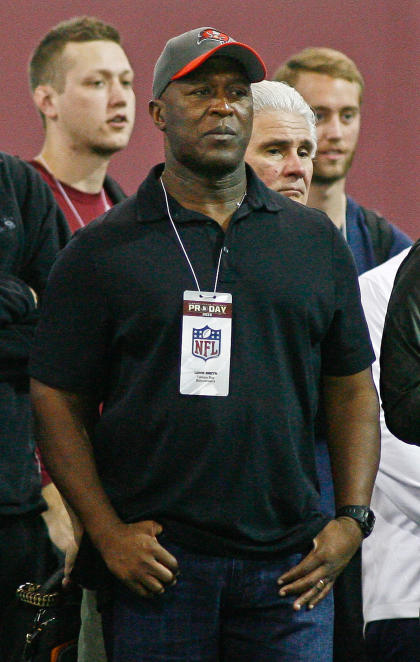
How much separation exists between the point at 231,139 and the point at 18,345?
0.80 m

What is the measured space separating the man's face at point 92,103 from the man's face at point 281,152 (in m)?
1.11

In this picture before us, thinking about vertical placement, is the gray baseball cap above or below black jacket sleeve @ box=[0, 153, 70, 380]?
above

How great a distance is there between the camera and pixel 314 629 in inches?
71.5

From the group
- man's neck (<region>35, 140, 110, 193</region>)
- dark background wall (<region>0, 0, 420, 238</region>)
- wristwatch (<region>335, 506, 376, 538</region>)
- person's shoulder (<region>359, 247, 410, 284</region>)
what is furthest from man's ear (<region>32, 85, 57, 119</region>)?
wristwatch (<region>335, 506, 376, 538</region>)

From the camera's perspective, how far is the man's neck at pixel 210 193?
1.92 meters

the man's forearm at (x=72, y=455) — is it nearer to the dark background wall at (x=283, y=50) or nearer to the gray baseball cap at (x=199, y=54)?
the gray baseball cap at (x=199, y=54)

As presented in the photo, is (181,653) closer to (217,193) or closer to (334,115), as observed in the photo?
(217,193)

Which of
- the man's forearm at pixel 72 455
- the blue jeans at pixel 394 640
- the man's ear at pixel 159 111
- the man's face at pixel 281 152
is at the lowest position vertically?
the blue jeans at pixel 394 640

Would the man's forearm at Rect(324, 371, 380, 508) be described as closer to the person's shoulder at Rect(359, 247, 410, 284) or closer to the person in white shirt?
the person in white shirt

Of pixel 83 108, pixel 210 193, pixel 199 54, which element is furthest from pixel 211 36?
pixel 83 108

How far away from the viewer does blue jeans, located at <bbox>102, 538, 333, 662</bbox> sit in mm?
1771

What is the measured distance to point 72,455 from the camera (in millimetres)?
1846

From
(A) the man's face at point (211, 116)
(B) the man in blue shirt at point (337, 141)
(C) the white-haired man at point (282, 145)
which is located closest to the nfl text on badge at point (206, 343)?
(A) the man's face at point (211, 116)

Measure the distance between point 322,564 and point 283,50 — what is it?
2772 millimetres
